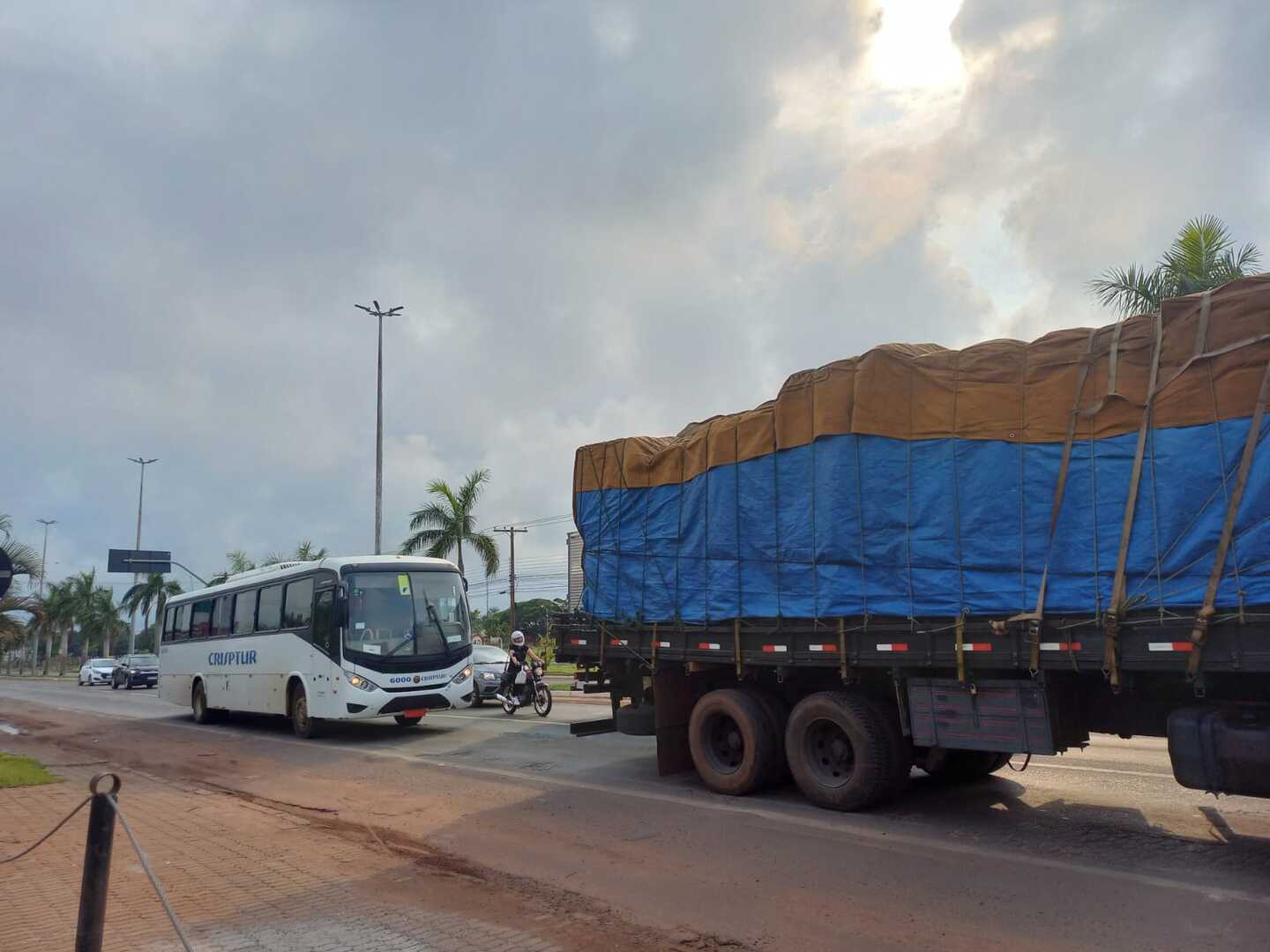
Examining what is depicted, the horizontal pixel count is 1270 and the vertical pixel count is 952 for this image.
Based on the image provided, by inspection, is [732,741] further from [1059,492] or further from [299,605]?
[299,605]

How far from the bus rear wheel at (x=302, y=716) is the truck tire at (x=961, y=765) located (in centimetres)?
1047

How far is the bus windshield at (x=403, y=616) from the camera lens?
14625mm

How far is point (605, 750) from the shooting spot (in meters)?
12.9

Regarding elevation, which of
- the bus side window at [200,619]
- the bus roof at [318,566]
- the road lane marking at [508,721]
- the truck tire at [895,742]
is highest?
the bus roof at [318,566]

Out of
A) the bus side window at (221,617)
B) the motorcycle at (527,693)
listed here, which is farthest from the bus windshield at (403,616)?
the bus side window at (221,617)

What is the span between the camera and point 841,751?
8.49 metres

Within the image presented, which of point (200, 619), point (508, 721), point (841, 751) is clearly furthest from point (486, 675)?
point (841, 751)

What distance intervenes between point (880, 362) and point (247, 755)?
36.6 ft

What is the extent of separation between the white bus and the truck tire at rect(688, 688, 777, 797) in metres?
6.27

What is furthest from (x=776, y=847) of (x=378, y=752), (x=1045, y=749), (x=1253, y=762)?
(x=378, y=752)

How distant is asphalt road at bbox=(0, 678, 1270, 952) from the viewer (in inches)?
208

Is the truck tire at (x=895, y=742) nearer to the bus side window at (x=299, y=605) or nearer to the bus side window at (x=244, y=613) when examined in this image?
the bus side window at (x=299, y=605)

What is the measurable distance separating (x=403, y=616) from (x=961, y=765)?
907 centimetres

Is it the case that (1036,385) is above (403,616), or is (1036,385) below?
above
